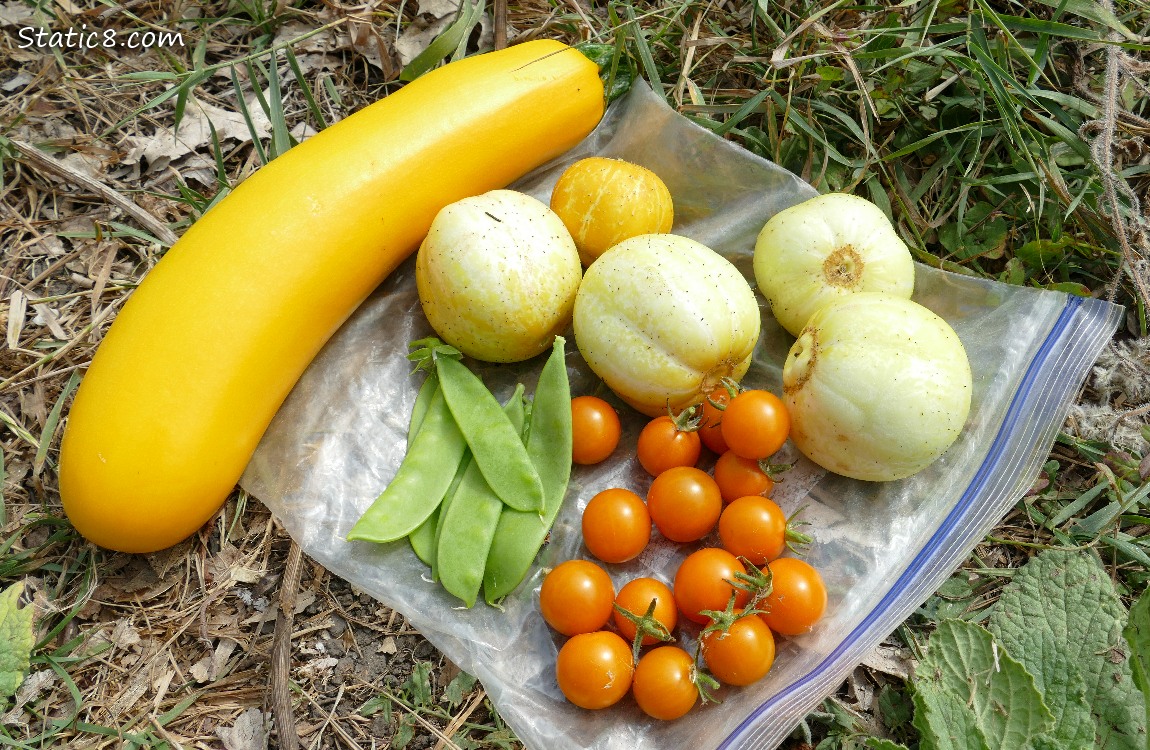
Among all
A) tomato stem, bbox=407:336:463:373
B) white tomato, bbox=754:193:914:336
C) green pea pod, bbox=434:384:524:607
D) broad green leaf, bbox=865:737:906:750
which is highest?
white tomato, bbox=754:193:914:336

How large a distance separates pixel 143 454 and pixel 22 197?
1173 millimetres

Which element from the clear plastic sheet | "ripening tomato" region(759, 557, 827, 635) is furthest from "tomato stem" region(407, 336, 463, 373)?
"ripening tomato" region(759, 557, 827, 635)

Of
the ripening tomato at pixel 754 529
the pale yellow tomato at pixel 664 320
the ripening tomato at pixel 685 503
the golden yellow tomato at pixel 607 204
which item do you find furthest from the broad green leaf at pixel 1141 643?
the golden yellow tomato at pixel 607 204

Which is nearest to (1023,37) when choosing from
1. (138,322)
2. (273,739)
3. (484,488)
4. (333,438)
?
(484,488)

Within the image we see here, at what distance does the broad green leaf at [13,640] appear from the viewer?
78.1 inches

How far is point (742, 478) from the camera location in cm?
223

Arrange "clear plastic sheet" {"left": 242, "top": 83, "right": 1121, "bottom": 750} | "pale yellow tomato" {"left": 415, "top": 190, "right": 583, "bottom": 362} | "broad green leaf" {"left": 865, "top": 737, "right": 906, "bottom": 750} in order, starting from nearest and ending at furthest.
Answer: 1. "broad green leaf" {"left": 865, "top": 737, "right": 906, "bottom": 750}
2. "clear plastic sheet" {"left": 242, "top": 83, "right": 1121, "bottom": 750}
3. "pale yellow tomato" {"left": 415, "top": 190, "right": 583, "bottom": 362}

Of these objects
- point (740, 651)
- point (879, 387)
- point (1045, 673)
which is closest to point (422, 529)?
point (740, 651)

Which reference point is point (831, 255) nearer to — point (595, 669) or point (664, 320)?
point (664, 320)

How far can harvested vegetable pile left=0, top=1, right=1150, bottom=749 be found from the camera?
7.04ft

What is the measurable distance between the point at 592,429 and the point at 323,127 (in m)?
1.32

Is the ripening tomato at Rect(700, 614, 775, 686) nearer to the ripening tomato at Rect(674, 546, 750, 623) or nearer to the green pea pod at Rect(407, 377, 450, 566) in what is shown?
the ripening tomato at Rect(674, 546, 750, 623)

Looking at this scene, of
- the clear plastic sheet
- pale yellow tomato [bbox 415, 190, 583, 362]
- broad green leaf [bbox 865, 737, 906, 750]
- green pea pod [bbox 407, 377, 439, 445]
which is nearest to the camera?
broad green leaf [bbox 865, 737, 906, 750]

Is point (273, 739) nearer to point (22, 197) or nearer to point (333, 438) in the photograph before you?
point (333, 438)
